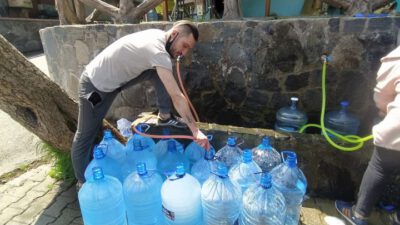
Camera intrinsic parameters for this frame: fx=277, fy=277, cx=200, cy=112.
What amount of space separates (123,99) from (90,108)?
5.56 feet

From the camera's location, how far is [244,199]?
2285 mm

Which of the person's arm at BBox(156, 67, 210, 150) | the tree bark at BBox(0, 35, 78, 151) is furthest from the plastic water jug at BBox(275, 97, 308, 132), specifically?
the tree bark at BBox(0, 35, 78, 151)

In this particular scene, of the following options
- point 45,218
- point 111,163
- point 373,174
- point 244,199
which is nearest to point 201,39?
point 111,163

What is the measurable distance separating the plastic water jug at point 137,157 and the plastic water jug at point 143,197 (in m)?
0.31

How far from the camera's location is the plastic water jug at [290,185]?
2414 mm

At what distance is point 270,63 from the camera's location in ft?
11.9

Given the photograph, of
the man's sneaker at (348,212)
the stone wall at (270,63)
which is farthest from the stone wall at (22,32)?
the man's sneaker at (348,212)

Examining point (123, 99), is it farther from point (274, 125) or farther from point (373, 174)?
point (373, 174)

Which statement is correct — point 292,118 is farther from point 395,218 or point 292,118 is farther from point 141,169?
point 141,169

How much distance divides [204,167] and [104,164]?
0.97 metres

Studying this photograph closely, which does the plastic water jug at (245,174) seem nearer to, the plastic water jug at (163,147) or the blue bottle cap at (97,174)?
the plastic water jug at (163,147)

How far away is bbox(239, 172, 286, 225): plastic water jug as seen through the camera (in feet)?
7.29

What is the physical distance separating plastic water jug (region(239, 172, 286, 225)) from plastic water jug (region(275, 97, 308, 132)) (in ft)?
4.88

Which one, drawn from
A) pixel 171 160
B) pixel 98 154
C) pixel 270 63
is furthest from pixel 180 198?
pixel 270 63
